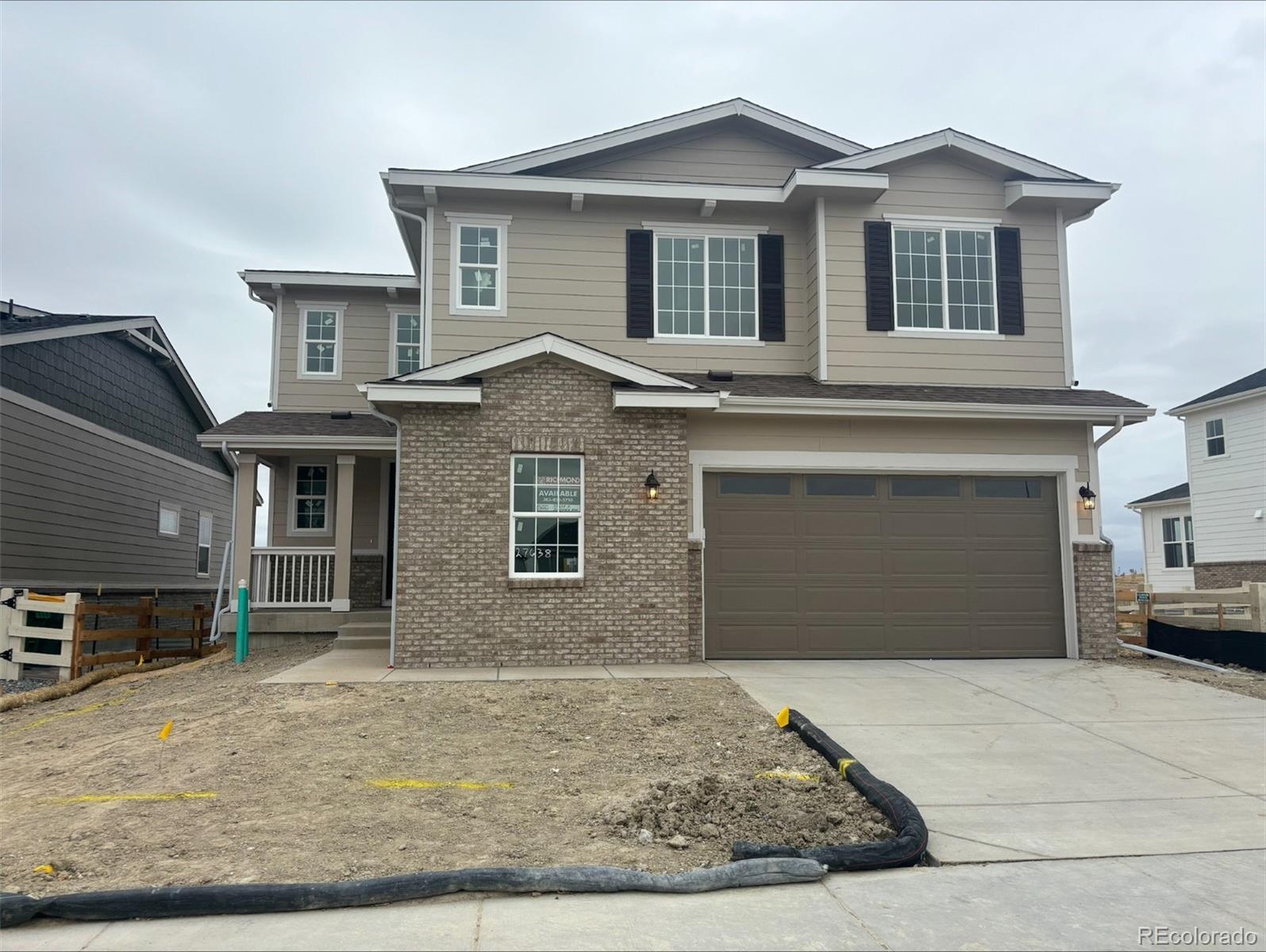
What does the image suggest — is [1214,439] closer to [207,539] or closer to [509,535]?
[509,535]

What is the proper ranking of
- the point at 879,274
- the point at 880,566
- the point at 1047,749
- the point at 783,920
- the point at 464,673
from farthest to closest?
the point at 879,274 < the point at 880,566 < the point at 464,673 < the point at 1047,749 < the point at 783,920

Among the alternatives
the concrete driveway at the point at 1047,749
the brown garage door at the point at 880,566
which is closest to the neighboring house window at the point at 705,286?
the brown garage door at the point at 880,566

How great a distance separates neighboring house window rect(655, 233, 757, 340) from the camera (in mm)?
13156

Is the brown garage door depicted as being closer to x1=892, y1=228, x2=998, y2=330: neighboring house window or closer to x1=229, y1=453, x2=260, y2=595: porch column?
x1=892, y1=228, x2=998, y2=330: neighboring house window

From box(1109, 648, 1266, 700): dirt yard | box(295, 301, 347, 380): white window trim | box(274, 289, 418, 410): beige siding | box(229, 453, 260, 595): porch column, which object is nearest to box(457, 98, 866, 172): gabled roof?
box(274, 289, 418, 410): beige siding

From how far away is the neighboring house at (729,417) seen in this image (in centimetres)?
1099

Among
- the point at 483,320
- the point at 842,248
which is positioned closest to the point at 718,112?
the point at 842,248

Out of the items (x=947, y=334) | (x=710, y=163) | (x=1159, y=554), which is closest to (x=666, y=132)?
(x=710, y=163)

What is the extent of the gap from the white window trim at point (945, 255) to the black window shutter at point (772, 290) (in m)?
1.58

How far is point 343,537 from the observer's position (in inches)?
550

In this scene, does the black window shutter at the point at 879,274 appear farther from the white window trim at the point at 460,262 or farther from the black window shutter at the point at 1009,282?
the white window trim at the point at 460,262

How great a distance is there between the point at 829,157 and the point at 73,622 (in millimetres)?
12845

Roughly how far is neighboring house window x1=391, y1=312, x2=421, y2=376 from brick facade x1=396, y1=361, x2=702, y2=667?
17.9ft

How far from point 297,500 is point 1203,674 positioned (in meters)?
13.9
